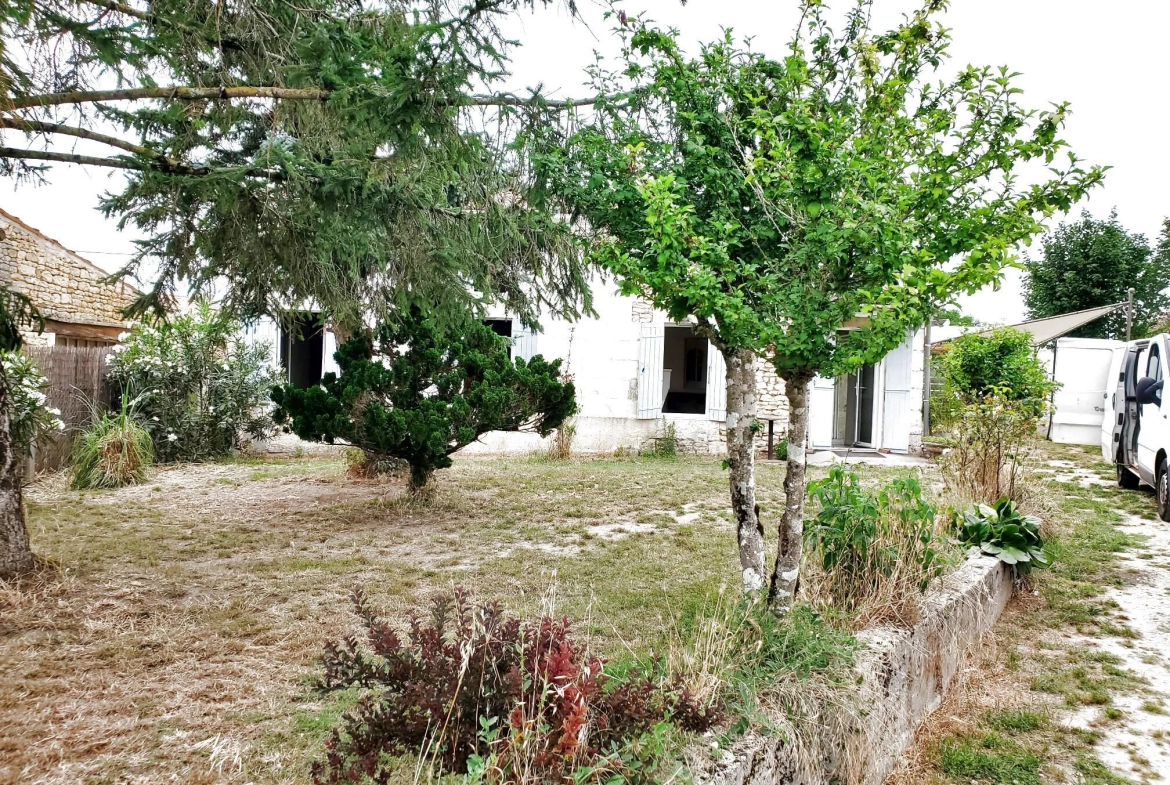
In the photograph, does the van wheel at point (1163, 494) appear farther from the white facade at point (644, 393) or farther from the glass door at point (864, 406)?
the glass door at point (864, 406)

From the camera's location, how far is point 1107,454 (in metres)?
11.0

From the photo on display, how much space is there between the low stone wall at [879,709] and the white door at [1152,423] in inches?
197

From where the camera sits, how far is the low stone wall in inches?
87.3

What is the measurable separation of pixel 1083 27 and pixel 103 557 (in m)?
8.31

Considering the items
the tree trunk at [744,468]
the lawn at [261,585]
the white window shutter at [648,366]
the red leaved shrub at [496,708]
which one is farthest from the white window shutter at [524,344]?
the red leaved shrub at [496,708]

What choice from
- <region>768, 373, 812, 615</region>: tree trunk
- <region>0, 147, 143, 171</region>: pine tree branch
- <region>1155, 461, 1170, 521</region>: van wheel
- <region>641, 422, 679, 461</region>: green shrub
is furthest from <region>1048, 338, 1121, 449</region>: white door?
<region>0, 147, 143, 171</region>: pine tree branch

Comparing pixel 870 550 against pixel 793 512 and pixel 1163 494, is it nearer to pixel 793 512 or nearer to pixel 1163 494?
pixel 793 512

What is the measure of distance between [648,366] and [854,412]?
16.0 ft

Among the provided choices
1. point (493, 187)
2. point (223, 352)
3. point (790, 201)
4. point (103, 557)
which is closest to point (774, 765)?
point (790, 201)

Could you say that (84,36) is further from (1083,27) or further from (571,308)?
(1083,27)

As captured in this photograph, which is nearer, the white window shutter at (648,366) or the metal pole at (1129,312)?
the white window shutter at (648,366)

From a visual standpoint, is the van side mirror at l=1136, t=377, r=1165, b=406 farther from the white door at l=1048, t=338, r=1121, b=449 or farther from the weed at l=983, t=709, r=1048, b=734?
the white door at l=1048, t=338, r=1121, b=449

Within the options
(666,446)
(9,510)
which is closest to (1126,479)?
(666,446)

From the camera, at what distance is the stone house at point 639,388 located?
1195 centimetres
